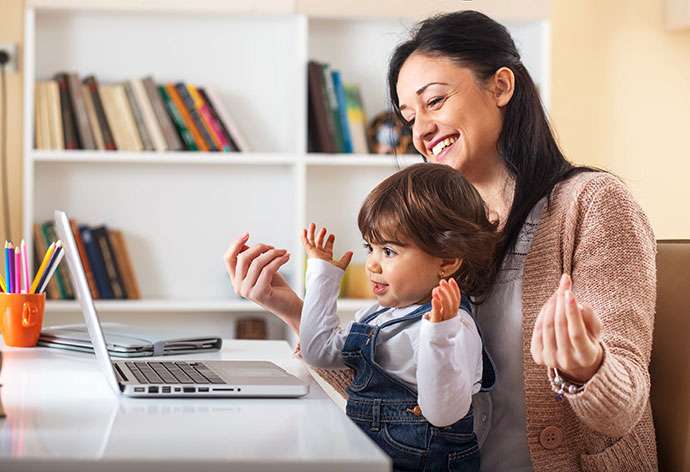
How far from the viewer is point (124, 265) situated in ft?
10.9

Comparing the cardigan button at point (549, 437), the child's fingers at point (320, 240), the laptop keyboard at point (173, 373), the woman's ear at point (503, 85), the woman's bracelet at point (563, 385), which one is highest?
the woman's ear at point (503, 85)

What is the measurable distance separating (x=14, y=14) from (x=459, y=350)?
2.58m

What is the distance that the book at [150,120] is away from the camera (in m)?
3.30

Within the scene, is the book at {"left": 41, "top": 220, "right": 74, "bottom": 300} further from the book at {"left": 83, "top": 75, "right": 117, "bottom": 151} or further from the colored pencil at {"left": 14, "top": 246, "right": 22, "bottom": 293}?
the colored pencil at {"left": 14, "top": 246, "right": 22, "bottom": 293}

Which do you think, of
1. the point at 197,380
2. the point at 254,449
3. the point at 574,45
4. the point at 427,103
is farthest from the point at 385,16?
the point at 254,449

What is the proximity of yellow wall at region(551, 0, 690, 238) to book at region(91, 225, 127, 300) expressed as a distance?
1608mm

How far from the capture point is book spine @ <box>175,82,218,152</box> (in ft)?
10.9

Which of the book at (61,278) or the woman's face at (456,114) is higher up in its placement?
the woman's face at (456,114)

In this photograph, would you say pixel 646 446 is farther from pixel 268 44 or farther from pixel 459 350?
pixel 268 44

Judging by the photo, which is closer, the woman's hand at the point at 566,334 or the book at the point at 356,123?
the woman's hand at the point at 566,334

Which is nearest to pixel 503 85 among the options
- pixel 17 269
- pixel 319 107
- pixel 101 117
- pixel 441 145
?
pixel 441 145

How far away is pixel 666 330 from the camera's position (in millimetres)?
1510

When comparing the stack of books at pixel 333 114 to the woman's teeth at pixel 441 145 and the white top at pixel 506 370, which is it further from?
the white top at pixel 506 370

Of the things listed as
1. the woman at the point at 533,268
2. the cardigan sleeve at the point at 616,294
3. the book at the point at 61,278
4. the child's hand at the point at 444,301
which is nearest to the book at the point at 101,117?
the book at the point at 61,278
